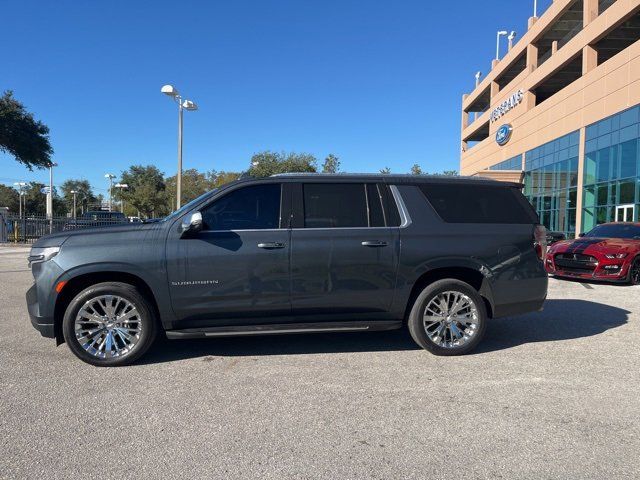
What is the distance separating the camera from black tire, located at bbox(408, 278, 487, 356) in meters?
4.79

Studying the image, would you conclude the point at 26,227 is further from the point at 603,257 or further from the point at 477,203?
the point at 603,257

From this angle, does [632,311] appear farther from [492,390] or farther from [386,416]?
[386,416]

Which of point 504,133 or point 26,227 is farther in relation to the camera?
point 504,133

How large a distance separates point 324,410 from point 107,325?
92.5 inches

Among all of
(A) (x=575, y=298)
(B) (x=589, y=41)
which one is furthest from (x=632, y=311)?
(B) (x=589, y=41)

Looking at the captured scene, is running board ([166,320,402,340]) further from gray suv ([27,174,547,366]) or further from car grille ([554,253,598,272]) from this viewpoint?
car grille ([554,253,598,272])

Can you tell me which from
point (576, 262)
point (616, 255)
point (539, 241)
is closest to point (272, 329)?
point (539, 241)

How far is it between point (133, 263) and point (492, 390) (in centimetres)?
348

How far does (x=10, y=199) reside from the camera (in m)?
70.6

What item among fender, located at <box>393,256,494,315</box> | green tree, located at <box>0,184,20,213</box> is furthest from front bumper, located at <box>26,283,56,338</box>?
green tree, located at <box>0,184,20,213</box>

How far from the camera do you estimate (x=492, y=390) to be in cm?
391

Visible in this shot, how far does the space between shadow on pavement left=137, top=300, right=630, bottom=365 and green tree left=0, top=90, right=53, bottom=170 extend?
1035 inches

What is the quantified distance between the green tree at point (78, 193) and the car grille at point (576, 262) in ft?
270

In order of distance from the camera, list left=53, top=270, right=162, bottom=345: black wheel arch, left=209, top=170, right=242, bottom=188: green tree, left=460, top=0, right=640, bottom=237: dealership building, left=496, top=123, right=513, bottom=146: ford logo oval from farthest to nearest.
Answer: left=209, top=170, right=242, bottom=188: green tree, left=496, top=123, right=513, bottom=146: ford logo oval, left=460, top=0, right=640, bottom=237: dealership building, left=53, top=270, right=162, bottom=345: black wheel arch
